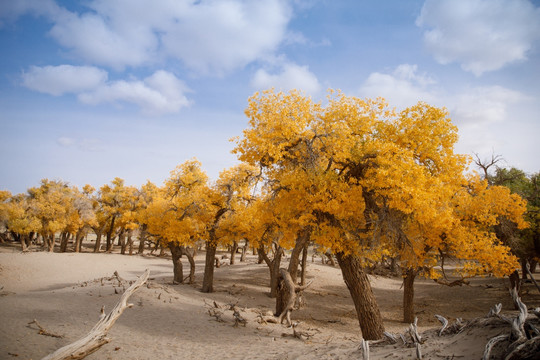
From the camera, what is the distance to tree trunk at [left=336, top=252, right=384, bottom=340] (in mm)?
9461

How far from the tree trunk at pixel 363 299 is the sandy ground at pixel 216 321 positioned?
80cm

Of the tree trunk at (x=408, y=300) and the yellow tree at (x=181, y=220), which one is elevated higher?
the yellow tree at (x=181, y=220)

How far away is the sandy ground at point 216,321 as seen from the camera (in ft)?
23.0

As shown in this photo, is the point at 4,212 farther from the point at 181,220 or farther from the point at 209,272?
the point at 209,272

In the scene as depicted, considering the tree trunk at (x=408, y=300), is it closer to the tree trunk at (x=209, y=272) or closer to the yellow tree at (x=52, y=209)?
the tree trunk at (x=209, y=272)

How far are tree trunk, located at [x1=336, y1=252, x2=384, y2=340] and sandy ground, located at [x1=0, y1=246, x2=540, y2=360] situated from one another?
2.64 feet

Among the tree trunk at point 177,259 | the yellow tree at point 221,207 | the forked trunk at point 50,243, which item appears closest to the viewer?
the yellow tree at point 221,207

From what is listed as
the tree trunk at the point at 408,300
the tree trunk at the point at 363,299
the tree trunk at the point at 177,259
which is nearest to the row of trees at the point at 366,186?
the tree trunk at the point at 363,299

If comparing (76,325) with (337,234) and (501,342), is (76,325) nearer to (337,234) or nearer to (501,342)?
(337,234)

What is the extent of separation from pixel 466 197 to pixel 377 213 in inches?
187

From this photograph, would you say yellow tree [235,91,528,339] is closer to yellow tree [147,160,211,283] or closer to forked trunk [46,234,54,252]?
yellow tree [147,160,211,283]

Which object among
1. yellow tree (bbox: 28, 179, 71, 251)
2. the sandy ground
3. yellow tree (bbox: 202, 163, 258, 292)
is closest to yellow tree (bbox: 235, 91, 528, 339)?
the sandy ground

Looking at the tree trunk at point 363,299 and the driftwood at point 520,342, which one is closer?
the driftwood at point 520,342

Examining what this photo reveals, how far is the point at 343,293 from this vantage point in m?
21.8
